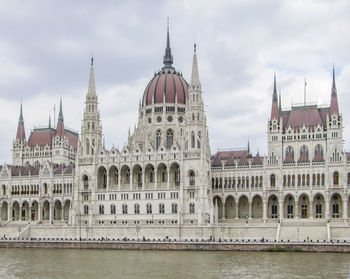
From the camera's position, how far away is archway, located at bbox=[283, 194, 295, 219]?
11347 centimetres

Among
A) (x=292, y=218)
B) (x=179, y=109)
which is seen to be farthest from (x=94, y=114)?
(x=292, y=218)

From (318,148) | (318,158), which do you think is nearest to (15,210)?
(318,158)

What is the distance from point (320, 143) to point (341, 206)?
14.5 metres

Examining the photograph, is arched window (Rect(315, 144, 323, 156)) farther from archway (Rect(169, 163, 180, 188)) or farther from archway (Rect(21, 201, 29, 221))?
archway (Rect(21, 201, 29, 221))

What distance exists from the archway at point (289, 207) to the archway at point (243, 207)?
7.31 meters

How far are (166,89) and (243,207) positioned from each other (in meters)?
31.0

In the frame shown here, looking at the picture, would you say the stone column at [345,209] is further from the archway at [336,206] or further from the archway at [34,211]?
the archway at [34,211]

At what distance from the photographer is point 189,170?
365ft

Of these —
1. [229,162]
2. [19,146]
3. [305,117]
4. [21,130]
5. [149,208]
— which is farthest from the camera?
[21,130]

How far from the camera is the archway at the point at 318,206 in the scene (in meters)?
111

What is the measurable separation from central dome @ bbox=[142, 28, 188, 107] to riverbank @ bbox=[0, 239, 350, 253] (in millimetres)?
41594

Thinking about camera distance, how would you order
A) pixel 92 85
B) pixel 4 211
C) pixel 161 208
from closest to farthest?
pixel 161 208 < pixel 92 85 < pixel 4 211

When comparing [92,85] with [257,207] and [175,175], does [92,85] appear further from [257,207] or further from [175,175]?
[257,207]

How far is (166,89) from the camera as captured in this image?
435 ft
